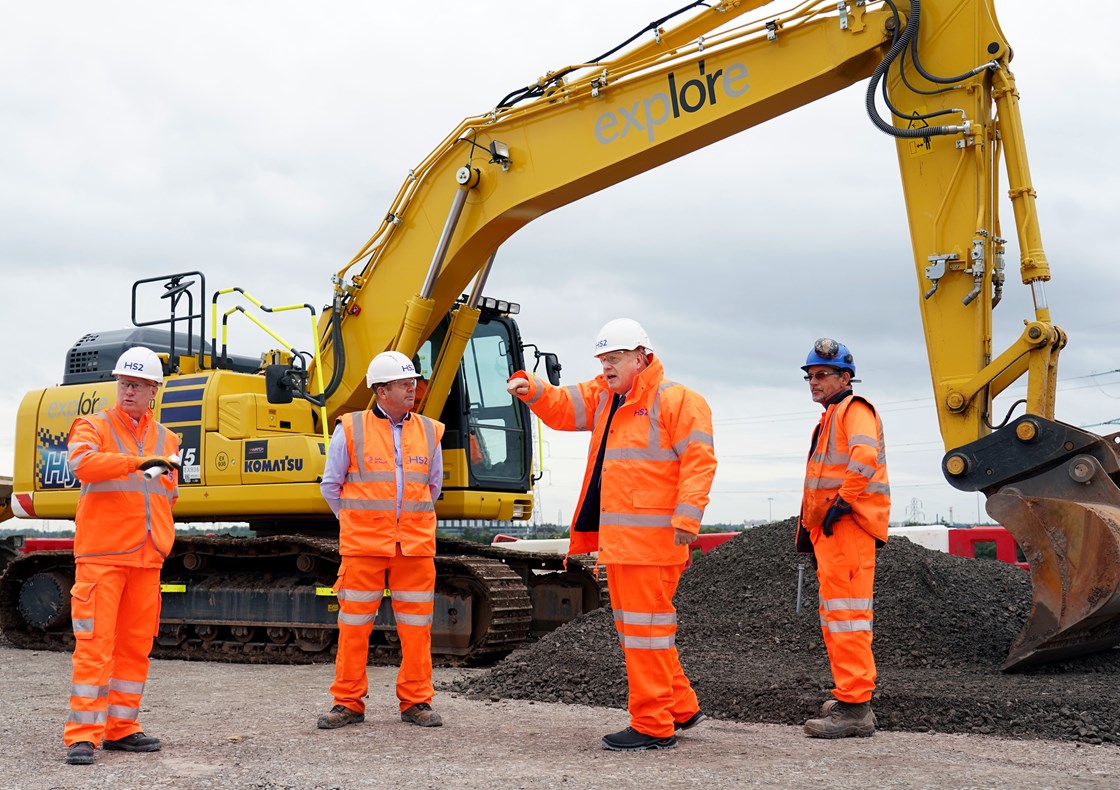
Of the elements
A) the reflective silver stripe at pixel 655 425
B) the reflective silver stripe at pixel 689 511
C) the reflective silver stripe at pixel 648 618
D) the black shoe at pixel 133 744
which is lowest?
the black shoe at pixel 133 744

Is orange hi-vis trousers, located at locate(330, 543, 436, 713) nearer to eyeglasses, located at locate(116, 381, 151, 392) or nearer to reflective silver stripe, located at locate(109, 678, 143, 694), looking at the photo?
reflective silver stripe, located at locate(109, 678, 143, 694)

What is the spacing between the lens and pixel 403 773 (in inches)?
192

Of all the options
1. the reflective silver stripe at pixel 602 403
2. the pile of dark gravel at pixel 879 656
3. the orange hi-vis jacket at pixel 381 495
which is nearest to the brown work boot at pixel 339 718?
the orange hi-vis jacket at pixel 381 495

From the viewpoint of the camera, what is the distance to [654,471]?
539 centimetres

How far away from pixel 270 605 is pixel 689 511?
5600 millimetres

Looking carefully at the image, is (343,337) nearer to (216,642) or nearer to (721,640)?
(216,642)

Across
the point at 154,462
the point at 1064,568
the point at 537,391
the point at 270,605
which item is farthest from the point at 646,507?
the point at 270,605

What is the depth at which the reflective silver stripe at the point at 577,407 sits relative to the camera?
588 cm

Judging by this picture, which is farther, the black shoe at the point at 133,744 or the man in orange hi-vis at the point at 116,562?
the black shoe at the point at 133,744

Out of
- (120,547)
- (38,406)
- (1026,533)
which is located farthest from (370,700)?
(38,406)

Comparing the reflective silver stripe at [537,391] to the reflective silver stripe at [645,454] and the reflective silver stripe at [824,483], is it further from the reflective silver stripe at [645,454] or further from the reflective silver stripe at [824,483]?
the reflective silver stripe at [824,483]

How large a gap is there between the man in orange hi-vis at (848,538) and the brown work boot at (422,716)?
6.20 feet

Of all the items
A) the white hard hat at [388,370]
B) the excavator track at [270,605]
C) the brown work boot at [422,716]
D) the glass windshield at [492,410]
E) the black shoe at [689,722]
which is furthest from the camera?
the glass windshield at [492,410]

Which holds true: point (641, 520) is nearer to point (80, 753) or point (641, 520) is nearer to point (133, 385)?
point (133, 385)
